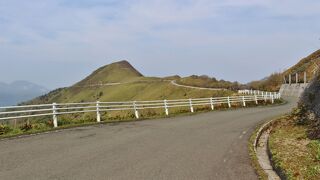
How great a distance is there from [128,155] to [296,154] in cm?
420

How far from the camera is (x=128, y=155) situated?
516 inches

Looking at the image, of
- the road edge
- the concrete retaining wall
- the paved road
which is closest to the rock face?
the road edge

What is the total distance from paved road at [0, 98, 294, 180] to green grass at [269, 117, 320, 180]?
0.76 meters

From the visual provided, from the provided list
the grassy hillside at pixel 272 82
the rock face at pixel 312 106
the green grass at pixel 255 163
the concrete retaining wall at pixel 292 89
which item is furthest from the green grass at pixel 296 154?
the grassy hillside at pixel 272 82

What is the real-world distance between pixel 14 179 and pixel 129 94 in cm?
14686

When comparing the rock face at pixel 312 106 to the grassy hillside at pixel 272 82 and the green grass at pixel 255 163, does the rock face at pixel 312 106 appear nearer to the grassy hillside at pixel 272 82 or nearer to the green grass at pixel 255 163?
the green grass at pixel 255 163

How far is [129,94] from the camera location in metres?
156

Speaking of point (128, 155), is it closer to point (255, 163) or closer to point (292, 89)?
point (255, 163)

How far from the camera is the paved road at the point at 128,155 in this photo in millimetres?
10484

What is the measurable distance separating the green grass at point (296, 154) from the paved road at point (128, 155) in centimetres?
76

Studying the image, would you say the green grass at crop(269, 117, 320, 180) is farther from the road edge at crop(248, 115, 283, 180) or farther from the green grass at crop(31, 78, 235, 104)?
the green grass at crop(31, 78, 235, 104)

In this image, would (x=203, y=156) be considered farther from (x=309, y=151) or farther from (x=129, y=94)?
(x=129, y=94)

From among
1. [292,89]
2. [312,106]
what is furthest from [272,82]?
[312,106]

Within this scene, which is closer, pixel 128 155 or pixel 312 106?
pixel 128 155
